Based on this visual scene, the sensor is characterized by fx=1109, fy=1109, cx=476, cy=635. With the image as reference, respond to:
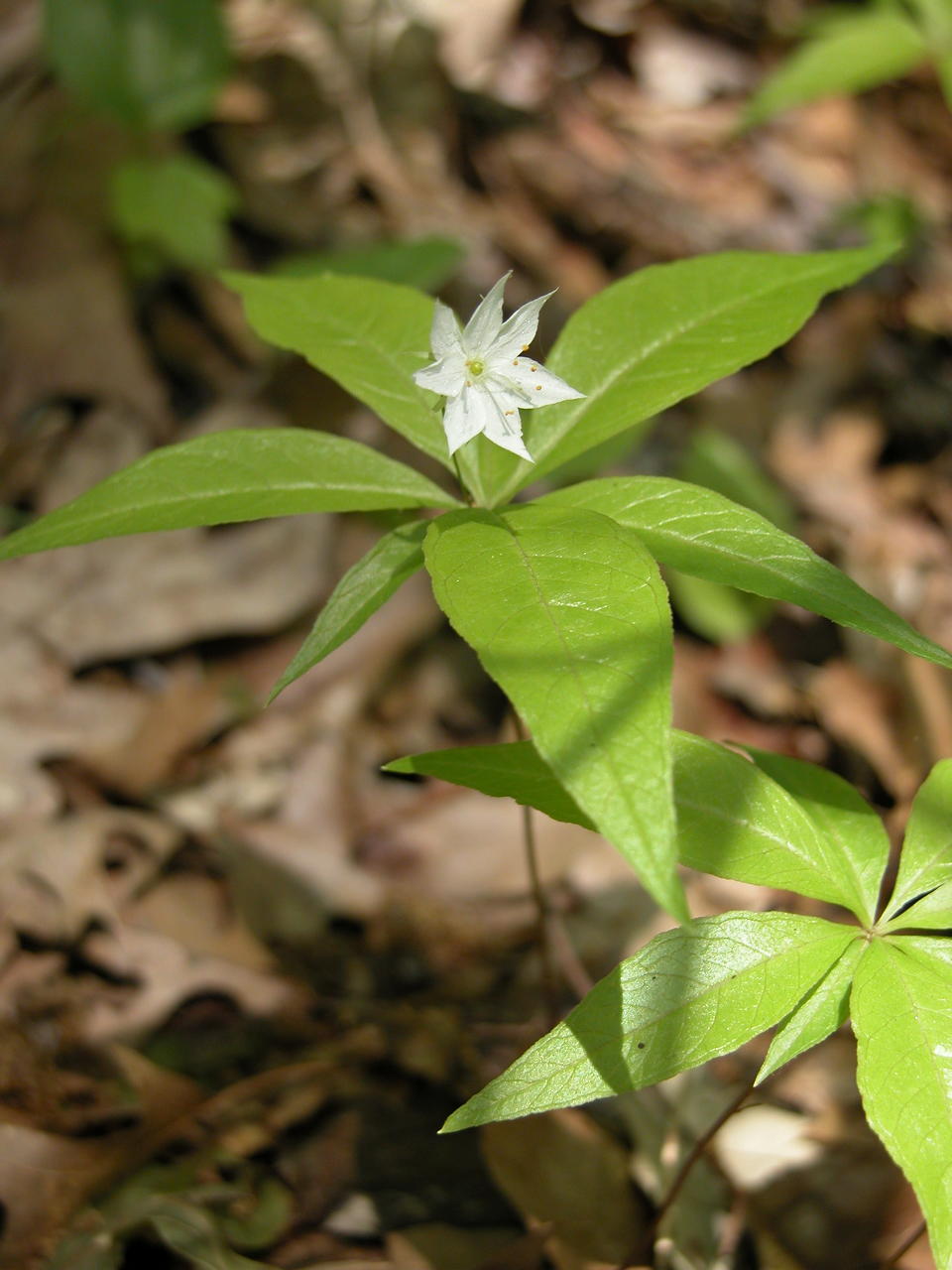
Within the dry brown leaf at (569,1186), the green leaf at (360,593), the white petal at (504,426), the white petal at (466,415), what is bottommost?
the dry brown leaf at (569,1186)

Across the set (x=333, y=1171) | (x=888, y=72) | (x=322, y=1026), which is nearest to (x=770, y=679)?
(x=322, y=1026)

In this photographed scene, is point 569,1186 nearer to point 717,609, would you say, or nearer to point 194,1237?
point 194,1237

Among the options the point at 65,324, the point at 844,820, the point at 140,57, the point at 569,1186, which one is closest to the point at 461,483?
the point at 844,820

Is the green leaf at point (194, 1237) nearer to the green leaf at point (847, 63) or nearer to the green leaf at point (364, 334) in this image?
the green leaf at point (364, 334)

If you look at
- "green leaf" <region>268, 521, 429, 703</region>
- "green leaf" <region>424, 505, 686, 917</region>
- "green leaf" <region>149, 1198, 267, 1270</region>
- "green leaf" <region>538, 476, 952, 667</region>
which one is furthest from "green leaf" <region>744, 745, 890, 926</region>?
"green leaf" <region>149, 1198, 267, 1270</region>

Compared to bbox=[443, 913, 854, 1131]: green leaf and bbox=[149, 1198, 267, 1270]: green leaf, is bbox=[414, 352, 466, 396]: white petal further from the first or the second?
bbox=[149, 1198, 267, 1270]: green leaf

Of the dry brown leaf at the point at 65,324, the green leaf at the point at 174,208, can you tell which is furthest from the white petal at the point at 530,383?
the green leaf at the point at 174,208

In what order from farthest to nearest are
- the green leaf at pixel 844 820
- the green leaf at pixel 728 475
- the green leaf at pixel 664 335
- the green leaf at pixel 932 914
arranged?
the green leaf at pixel 728 475 < the green leaf at pixel 664 335 < the green leaf at pixel 844 820 < the green leaf at pixel 932 914
